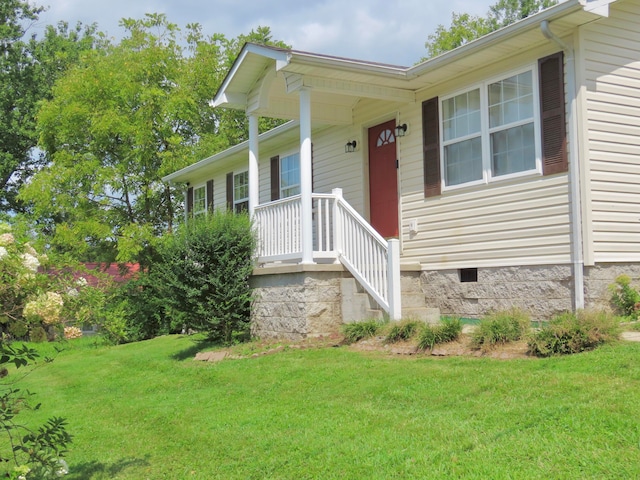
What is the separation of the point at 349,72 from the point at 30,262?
269 inches

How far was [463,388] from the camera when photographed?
5340 millimetres

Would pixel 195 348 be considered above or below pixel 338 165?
below

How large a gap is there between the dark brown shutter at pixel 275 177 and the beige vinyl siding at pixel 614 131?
25.6 ft

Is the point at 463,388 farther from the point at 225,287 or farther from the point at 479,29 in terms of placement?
the point at 479,29

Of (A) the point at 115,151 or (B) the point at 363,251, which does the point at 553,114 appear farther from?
(A) the point at 115,151

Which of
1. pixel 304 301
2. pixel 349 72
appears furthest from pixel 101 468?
pixel 349 72

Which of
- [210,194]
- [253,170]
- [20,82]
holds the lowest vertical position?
[253,170]

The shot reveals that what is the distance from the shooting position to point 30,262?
3572 mm

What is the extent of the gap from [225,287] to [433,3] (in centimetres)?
2463

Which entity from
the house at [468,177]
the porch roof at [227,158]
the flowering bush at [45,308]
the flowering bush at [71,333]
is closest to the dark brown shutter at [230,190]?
the porch roof at [227,158]

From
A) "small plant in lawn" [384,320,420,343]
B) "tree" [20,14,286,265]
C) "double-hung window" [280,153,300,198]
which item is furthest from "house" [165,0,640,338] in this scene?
"tree" [20,14,286,265]

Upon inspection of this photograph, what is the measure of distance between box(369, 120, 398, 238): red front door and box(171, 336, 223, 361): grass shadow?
335 centimetres

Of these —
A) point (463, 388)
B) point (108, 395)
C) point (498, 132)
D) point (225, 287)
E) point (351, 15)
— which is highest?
point (351, 15)

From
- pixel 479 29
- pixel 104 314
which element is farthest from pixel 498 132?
pixel 479 29
